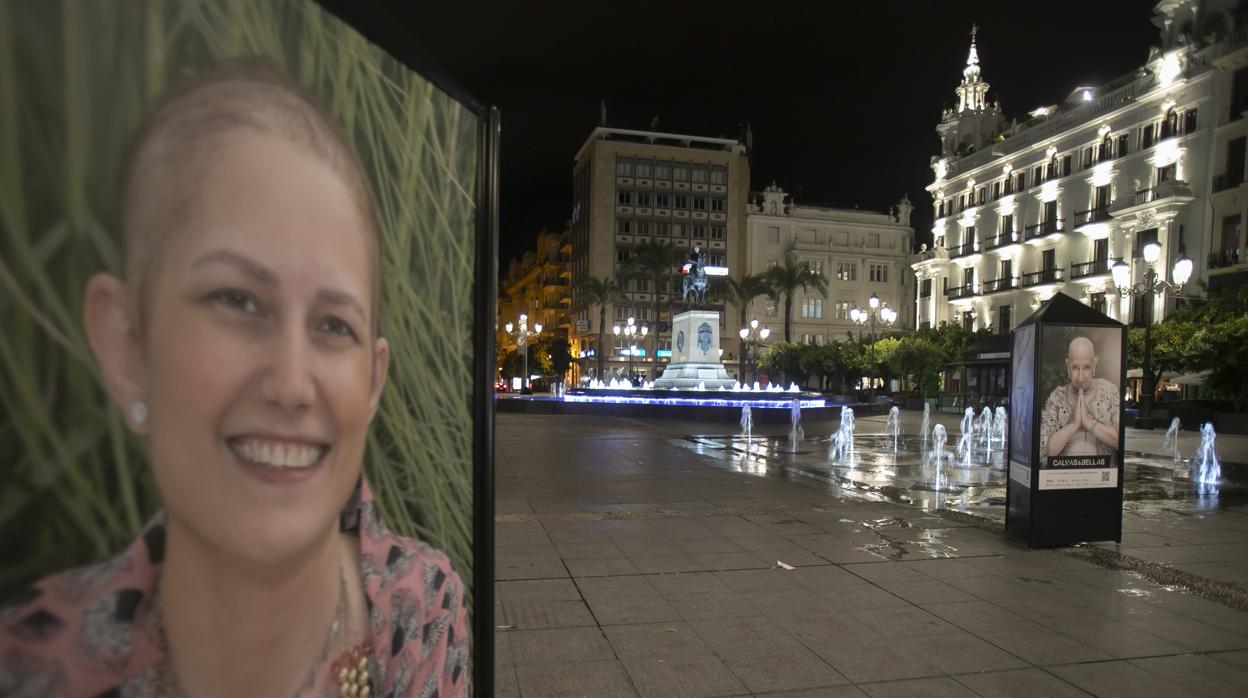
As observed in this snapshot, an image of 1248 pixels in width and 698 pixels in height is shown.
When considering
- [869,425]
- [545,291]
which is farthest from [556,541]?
[545,291]

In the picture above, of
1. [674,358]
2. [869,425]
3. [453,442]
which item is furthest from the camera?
[674,358]

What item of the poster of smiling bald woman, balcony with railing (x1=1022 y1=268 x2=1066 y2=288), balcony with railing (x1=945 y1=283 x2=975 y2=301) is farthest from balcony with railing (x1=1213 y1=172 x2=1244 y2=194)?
the poster of smiling bald woman

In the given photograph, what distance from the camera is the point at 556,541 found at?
8586 millimetres

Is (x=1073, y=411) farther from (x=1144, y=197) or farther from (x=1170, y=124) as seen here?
(x=1144, y=197)

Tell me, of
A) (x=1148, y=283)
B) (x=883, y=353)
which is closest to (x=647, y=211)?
(x=883, y=353)

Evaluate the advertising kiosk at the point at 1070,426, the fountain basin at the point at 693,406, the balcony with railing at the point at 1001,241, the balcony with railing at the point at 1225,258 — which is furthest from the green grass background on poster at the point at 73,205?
the balcony with railing at the point at 1001,241

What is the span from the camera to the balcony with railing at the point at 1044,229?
53000mm

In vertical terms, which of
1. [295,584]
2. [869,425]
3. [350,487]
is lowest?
[869,425]

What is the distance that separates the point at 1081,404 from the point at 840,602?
4.14 m

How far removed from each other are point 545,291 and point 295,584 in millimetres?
111882

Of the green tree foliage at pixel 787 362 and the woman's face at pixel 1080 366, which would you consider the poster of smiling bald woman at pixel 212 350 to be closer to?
the woman's face at pixel 1080 366

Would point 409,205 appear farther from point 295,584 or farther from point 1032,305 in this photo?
point 1032,305

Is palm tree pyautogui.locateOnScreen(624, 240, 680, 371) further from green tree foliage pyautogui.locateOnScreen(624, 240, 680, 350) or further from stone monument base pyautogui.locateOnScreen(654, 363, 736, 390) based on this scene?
stone monument base pyautogui.locateOnScreen(654, 363, 736, 390)

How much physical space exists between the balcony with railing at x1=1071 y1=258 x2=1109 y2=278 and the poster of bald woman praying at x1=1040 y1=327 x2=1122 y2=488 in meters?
47.0
